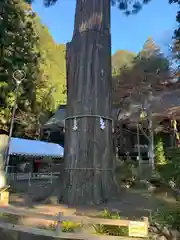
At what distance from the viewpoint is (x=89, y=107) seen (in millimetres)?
7449

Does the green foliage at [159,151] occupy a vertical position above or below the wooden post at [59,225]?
above

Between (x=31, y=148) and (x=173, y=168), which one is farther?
(x=31, y=148)

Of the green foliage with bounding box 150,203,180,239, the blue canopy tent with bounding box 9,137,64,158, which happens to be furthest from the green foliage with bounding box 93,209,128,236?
the blue canopy tent with bounding box 9,137,64,158

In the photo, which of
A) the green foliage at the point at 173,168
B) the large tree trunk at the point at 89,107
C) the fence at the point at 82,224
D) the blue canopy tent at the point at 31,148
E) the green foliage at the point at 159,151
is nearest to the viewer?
the fence at the point at 82,224

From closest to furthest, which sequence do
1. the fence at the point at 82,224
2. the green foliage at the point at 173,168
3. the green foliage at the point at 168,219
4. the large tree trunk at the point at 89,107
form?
the fence at the point at 82,224 → the green foliage at the point at 168,219 → the green foliage at the point at 173,168 → the large tree trunk at the point at 89,107

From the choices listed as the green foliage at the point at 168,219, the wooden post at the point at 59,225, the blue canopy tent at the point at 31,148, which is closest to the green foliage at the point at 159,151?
the blue canopy tent at the point at 31,148

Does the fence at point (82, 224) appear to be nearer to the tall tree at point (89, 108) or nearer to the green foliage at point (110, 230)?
the green foliage at point (110, 230)

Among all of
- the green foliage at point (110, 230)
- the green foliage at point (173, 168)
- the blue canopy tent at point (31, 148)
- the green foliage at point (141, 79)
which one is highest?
the green foliage at point (141, 79)

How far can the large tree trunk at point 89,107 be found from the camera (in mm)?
7039

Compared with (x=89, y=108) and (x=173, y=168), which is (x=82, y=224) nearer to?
(x=173, y=168)

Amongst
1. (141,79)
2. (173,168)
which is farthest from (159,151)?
(173,168)

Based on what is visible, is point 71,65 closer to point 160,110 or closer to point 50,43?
point 160,110

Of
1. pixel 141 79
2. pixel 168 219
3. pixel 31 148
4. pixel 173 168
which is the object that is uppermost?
pixel 141 79

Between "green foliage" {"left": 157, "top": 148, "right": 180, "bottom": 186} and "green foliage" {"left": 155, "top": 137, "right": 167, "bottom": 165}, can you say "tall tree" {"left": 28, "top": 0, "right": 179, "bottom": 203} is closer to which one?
"green foliage" {"left": 157, "top": 148, "right": 180, "bottom": 186}
